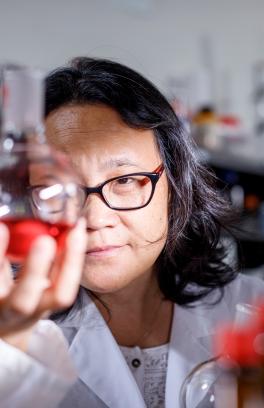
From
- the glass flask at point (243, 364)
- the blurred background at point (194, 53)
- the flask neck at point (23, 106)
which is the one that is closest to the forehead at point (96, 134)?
the flask neck at point (23, 106)

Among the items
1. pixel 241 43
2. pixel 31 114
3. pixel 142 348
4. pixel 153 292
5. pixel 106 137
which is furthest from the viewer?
pixel 241 43

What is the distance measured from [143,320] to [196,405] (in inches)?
21.2

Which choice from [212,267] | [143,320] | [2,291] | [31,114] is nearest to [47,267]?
[2,291]

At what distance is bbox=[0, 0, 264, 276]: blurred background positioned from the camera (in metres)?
2.90

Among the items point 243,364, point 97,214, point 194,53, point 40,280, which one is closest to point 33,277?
point 40,280

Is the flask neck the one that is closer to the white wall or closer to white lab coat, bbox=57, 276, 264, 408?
white lab coat, bbox=57, 276, 264, 408

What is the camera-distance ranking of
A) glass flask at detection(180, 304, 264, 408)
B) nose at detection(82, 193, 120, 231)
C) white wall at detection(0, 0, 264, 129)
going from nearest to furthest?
glass flask at detection(180, 304, 264, 408), nose at detection(82, 193, 120, 231), white wall at detection(0, 0, 264, 129)

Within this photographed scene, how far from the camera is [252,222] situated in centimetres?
321

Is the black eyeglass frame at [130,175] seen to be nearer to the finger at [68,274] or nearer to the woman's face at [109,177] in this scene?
the woman's face at [109,177]

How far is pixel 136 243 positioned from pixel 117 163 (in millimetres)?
156

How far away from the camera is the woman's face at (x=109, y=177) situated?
3.43 ft

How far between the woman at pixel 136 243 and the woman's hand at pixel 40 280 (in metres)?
0.31

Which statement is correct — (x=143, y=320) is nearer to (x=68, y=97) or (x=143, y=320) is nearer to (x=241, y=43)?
(x=68, y=97)

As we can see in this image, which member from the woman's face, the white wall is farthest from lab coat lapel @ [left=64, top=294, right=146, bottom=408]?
the white wall
